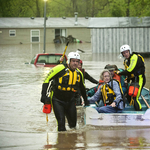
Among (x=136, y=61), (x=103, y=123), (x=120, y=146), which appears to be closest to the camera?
(x=120, y=146)

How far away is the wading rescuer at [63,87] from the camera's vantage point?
24.9 ft

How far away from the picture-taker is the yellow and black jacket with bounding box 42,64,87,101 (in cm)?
758

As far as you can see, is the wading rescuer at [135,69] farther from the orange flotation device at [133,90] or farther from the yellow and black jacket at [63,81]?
the yellow and black jacket at [63,81]

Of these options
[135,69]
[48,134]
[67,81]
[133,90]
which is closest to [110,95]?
[133,90]

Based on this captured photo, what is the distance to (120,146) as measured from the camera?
263 inches

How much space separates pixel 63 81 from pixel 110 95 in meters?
1.61

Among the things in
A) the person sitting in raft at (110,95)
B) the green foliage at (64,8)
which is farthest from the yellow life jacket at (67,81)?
the green foliage at (64,8)

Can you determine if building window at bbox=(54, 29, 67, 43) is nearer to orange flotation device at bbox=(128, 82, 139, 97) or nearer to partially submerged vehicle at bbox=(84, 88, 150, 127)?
orange flotation device at bbox=(128, 82, 139, 97)

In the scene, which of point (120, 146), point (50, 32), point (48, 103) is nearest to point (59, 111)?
point (48, 103)

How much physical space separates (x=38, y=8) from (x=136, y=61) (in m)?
75.1

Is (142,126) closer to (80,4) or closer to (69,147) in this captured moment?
(69,147)

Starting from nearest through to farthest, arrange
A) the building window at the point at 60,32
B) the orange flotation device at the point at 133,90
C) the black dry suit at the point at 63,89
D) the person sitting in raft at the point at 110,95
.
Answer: the black dry suit at the point at 63,89 → the person sitting in raft at the point at 110,95 → the orange flotation device at the point at 133,90 → the building window at the point at 60,32

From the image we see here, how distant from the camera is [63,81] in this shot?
7641mm

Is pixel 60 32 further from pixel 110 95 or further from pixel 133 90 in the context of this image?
pixel 110 95
